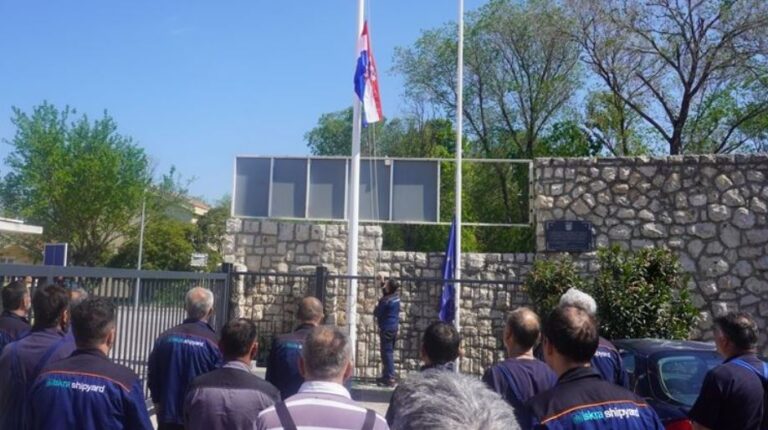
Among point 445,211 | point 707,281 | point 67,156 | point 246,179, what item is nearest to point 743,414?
point 707,281

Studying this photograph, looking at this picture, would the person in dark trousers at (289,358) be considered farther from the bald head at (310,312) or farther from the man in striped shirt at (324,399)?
the man in striped shirt at (324,399)

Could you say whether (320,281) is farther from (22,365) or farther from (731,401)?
(731,401)

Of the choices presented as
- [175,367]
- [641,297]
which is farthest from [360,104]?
[175,367]

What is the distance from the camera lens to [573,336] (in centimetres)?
346

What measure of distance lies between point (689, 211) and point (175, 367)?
10.2 metres

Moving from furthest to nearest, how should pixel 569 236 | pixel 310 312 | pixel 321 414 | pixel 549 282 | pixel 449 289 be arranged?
pixel 569 236 → pixel 449 289 → pixel 549 282 → pixel 310 312 → pixel 321 414

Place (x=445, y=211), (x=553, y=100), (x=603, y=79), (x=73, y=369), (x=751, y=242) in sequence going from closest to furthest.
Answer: (x=73, y=369) → (x=751, y=242) → (x=603, y=79) → (x=553, y=100) → (x=445, y=211)

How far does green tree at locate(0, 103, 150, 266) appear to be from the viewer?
135 feet

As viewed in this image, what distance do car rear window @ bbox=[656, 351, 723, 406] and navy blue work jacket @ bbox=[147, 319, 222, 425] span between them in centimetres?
359

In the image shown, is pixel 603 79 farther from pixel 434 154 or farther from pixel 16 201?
pixel 16 201

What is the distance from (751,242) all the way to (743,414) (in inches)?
376

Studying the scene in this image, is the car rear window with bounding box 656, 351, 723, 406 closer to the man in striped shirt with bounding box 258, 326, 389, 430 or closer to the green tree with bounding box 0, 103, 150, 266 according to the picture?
the man in striped shirt with bounding box 258, 326, 389, 430

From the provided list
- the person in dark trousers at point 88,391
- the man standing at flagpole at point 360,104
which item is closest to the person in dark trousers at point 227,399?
the person in dark trousers at point 88,391

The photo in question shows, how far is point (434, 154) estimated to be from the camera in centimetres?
3388
